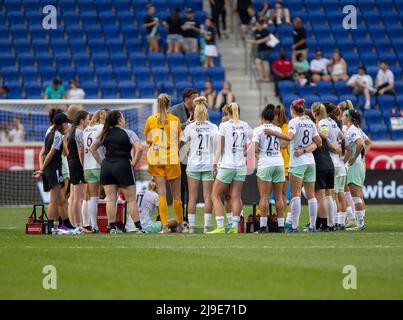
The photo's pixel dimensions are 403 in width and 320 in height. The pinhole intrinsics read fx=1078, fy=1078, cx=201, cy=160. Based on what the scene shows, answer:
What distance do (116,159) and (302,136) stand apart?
3321 millimetres

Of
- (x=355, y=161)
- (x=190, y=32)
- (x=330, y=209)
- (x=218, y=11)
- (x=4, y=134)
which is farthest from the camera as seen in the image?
(x=218, y=11)

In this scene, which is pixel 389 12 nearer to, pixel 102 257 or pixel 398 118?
pixel 398 118

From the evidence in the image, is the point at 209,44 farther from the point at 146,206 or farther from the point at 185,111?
the point at 146,206

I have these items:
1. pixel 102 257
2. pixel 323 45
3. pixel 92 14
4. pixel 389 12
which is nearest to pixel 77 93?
pixel 92 14

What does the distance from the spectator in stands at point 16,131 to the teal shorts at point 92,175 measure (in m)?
10.5

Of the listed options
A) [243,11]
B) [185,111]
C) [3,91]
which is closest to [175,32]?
[243,11]

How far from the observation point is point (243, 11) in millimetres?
36688

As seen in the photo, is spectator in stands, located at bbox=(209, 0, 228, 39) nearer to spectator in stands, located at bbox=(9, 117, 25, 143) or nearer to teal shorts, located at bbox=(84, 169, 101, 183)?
spectator in stands, located at bbox=(9, 117, 25, 143)

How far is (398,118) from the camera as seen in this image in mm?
33562

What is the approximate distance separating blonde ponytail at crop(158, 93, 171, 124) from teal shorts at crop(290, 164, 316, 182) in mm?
2469

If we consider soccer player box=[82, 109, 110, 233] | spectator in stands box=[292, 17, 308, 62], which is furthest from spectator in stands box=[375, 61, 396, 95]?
soccer player box=[82, 109, 110, 233]

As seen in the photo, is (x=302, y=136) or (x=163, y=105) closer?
(x=163, y=105)

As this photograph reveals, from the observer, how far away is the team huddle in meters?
18.8
